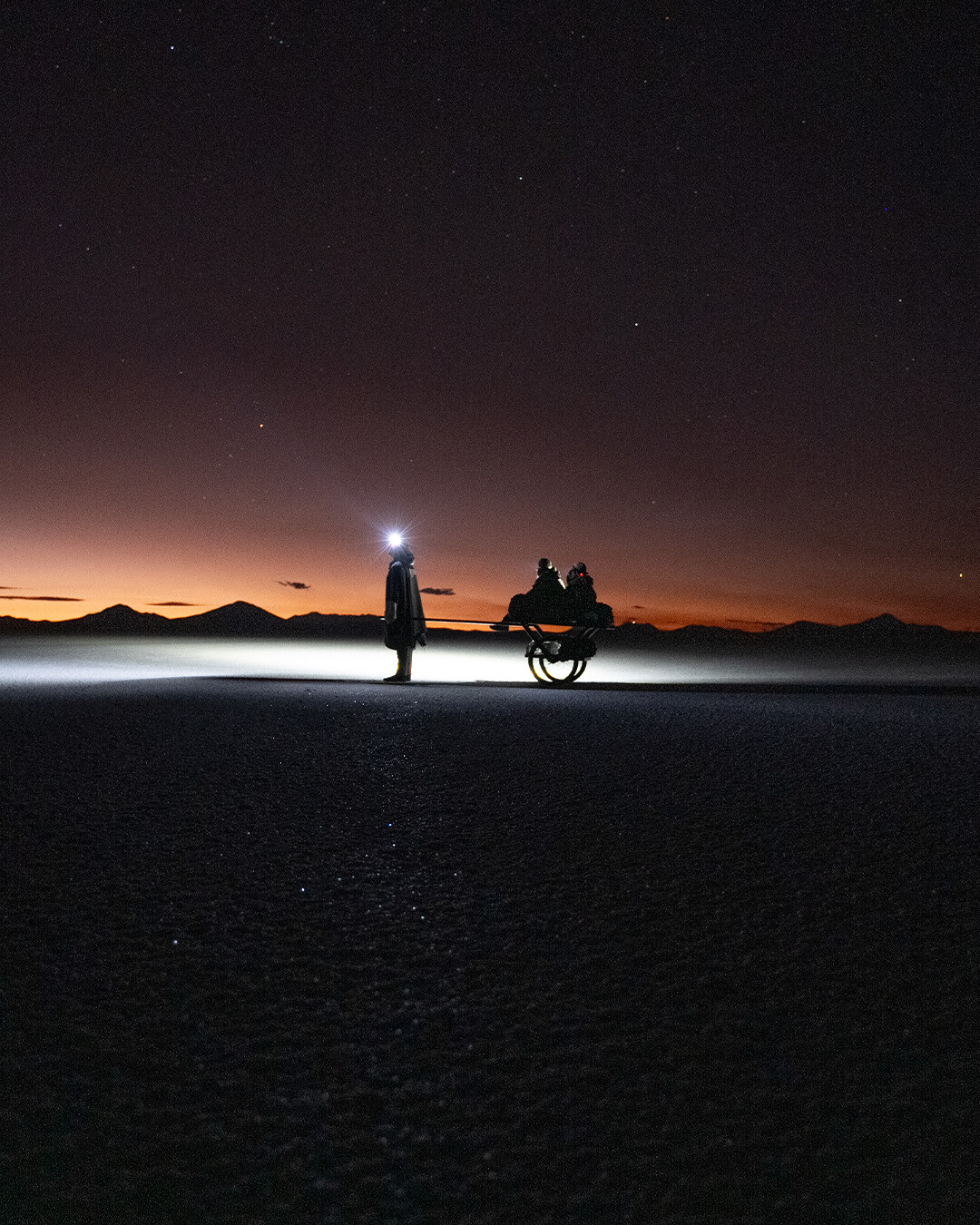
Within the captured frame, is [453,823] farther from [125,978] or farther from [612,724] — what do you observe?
[612,724]

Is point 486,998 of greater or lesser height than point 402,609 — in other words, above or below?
below

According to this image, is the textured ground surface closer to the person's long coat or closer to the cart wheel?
the person's long coat

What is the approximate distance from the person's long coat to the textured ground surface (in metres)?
10.1

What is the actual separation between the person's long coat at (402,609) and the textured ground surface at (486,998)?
399 inches

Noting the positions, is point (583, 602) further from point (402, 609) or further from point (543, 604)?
point (402, 609)

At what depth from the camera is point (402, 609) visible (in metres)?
17.7

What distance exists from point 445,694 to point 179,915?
10.4 m

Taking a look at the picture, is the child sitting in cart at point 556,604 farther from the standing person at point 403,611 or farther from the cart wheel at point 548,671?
the standing person at point 403,611

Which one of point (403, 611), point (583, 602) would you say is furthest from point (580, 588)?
point (403, 611)

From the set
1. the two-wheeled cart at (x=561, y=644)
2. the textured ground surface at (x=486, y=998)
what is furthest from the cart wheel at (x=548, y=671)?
the textured ground surface at (x=486, y=998)

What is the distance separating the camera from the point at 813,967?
144 inches

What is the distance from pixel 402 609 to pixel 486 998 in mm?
14492

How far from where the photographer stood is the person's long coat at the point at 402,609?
695 inches

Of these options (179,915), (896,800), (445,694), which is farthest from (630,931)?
(445,694)
